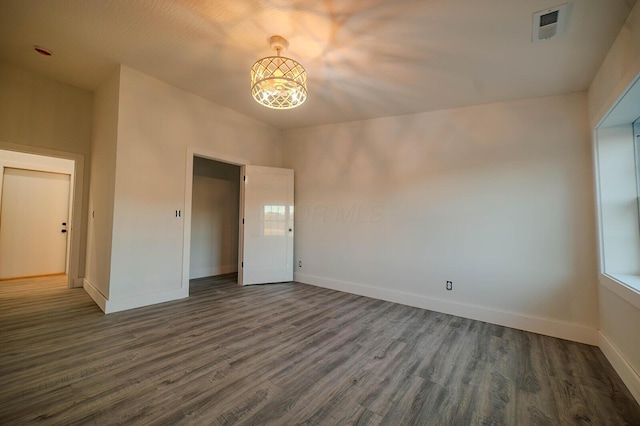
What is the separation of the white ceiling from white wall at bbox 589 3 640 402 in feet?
0.47

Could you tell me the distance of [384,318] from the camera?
3.02 metres

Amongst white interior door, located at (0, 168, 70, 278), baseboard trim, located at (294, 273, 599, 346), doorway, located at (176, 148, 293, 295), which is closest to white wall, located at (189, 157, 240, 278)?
doorway, located at (176, 148, 293, 295)

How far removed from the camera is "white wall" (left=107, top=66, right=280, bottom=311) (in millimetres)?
2973

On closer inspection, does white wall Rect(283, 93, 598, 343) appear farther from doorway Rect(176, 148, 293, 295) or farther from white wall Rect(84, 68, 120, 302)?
white wall Rect(84, 68, 120, 302)

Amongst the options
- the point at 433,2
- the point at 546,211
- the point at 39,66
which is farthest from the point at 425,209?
the point at 39,66

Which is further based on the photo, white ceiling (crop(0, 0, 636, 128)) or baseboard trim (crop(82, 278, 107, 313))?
baseboard trim (crop(82, 278, 107, 313))

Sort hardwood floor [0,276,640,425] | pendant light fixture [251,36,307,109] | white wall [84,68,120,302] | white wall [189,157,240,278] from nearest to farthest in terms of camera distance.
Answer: hardwood floor [0,276,640,425], pendant light fixture [251,36,307,109], white wall [84,68,120,302], white wall [189,157,240,278]

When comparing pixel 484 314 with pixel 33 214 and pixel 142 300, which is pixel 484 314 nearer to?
pixel 142 300

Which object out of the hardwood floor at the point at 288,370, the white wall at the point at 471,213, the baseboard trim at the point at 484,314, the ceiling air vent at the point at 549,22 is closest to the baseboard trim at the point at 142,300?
the hardwood floor at the point at 288,370

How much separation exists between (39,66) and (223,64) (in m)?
2.48

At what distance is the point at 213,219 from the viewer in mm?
5156

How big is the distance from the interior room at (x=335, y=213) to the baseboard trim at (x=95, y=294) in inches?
2.3

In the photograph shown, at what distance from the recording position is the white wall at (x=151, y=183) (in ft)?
9.75

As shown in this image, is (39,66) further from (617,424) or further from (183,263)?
(617,424)
